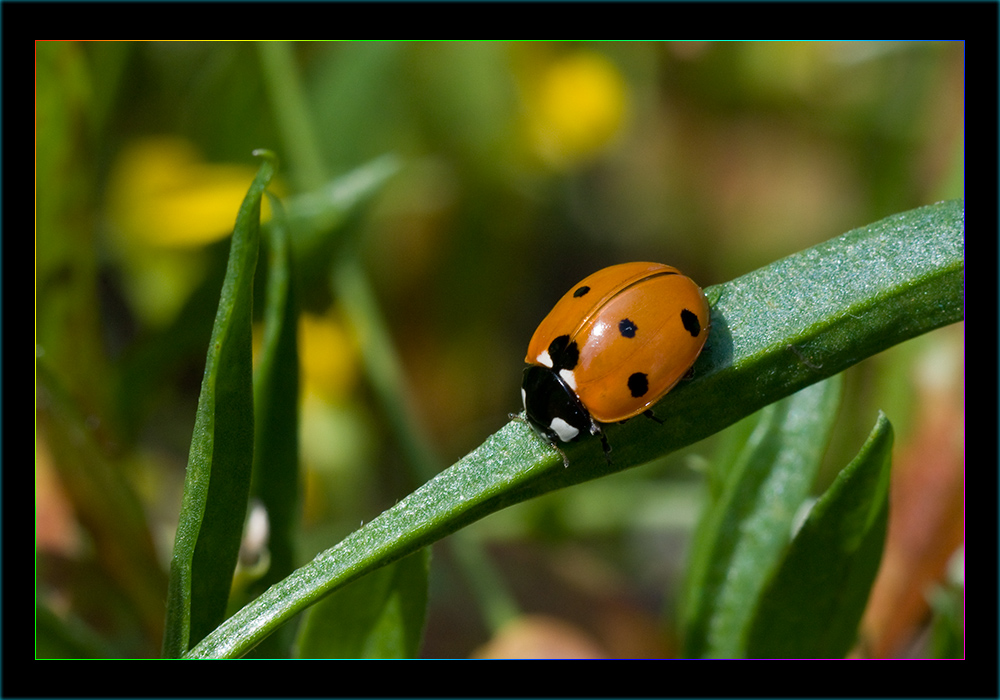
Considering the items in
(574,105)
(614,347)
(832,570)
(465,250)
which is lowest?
(832,570)

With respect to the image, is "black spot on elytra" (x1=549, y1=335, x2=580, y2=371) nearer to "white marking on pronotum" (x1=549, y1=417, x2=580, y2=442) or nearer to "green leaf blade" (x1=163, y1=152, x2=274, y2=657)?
"white marking on pronotum" (x1=549, y1=417, x2=580, y2=442)

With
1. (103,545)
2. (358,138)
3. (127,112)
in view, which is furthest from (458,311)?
(103,545)

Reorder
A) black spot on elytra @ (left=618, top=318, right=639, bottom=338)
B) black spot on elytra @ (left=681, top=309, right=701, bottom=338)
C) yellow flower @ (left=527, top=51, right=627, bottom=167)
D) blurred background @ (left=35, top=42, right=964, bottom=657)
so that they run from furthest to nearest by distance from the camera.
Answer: yellow flower @ (left=527, top=51, right=627, bottom=167) < blurred background @ (left=35, top=42, right=964, bottom=657) < black spot on elytra @ (left=618, top=318, right=639, bottom=338) < black spot on elytra @ (left=681, top=309, right=701, bottom=338)

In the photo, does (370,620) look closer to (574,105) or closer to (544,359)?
(544,359)

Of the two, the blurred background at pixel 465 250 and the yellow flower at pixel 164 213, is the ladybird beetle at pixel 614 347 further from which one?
the yellow flower at pixel 164 213

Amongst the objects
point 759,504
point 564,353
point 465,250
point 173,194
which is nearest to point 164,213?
point 173,194

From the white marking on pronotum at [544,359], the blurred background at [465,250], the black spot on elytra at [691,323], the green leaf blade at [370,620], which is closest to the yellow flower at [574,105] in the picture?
the blurred background at [465,250]

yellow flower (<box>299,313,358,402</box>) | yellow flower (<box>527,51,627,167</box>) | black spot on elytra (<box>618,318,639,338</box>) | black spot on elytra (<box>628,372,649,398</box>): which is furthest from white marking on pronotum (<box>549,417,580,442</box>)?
yellow flower (<box>527,51,627,167</box>)
